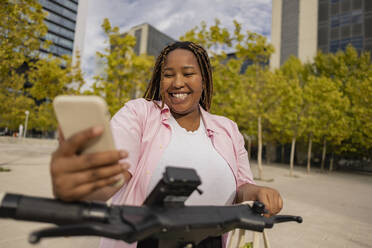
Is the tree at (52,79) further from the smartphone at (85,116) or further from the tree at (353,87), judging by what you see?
the tree at (353,87)

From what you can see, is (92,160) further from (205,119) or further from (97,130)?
(205,119)

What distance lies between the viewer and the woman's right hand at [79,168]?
61 centimetres

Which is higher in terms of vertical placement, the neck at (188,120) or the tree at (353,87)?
the tree at (353,87)

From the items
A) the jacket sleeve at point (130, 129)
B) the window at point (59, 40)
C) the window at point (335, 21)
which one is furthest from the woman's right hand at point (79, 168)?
the window at point (59, 40)

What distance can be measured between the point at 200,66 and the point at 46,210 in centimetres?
121

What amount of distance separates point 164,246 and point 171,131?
25.1 inches

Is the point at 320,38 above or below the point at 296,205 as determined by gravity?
above

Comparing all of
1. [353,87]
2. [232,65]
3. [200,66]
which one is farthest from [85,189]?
[353,87]

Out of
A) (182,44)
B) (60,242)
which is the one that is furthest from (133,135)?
(60,242)

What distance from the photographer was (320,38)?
2659 centimetres

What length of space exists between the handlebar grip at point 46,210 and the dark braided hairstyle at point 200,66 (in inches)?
35.6

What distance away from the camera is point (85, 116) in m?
0.59

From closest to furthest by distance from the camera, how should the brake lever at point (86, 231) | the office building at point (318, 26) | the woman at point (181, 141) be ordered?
the brake lever at point (86, 231), the woman at point (181, 141), the office building at point (318, 26)

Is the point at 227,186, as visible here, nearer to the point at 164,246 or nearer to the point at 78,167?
the point at 164,246
